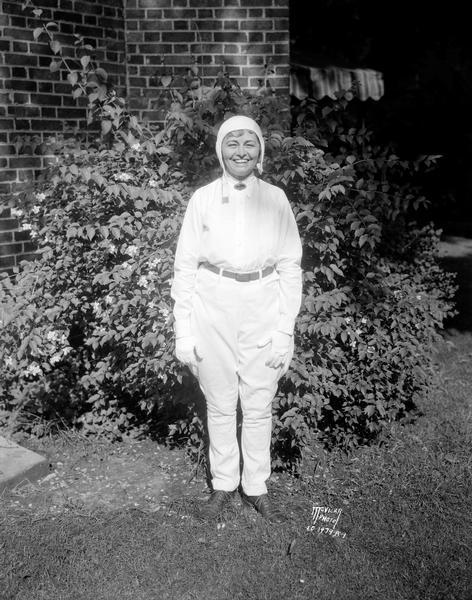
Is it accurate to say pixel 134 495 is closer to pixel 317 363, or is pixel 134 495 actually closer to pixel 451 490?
pixel 317 363

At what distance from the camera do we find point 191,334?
3.54 m

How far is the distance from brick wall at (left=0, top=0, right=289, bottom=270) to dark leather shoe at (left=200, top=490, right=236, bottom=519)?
238 centimetres

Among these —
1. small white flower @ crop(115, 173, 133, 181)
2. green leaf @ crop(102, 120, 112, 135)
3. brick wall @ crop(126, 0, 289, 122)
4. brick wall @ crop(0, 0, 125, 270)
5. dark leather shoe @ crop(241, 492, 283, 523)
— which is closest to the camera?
dark leather shoe @ crop(241, 492, 283, 523)

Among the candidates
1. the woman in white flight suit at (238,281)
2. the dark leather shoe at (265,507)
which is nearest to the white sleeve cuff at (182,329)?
the woman in white flight suit at (238,281)

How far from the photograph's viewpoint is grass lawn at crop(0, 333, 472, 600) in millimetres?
3199

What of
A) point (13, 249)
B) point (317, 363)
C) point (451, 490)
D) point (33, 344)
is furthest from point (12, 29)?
point (451, 490)

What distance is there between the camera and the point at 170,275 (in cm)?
397

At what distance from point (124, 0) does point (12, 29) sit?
0.99 metres

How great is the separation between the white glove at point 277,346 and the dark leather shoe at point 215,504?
81 cm

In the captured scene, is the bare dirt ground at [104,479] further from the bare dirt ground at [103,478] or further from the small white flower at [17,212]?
the small white flower at [17,212]

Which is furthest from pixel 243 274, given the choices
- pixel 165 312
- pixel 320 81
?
pixel 320 81

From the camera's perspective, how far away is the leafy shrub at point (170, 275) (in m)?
4.00

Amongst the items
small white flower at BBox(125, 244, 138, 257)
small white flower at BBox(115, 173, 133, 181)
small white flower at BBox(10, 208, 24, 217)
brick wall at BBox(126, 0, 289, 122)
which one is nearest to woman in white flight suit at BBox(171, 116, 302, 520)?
small white flower at BBox(125, 244, 138, 257)

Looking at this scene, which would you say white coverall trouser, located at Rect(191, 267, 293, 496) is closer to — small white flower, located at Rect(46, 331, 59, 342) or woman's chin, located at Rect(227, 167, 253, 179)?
woman's chin, located at Rect(227, 167, 253, 179)
